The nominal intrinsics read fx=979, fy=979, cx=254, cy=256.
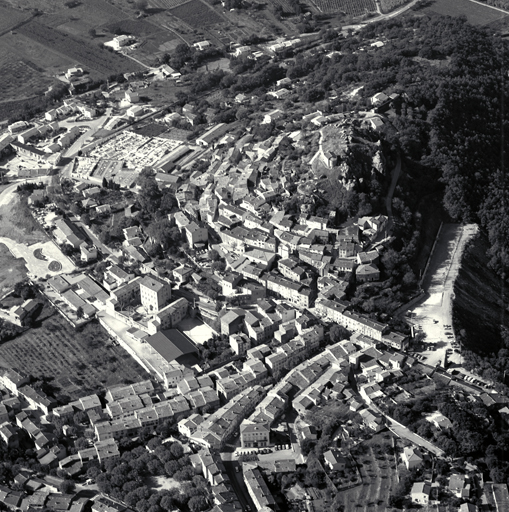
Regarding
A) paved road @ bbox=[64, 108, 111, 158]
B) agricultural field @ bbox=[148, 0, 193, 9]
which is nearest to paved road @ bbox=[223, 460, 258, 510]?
paved road @ bbox=[64, 108, 111, 158]

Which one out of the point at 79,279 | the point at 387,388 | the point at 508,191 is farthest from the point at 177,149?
the point at 387,388

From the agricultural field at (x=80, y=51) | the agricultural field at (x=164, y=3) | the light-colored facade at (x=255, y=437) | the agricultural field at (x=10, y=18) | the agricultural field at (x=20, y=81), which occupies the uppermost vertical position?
the light-colored facade at (x=255, y=437)

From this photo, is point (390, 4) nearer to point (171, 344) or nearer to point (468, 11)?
point (468, 11)

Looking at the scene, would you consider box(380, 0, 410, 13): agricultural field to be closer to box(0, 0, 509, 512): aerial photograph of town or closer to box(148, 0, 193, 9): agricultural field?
box(0, 0, 509, 512): aerial photograph of town

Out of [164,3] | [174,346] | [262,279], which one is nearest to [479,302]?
[262,279]

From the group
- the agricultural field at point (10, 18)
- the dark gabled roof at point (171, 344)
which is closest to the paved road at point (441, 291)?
the dark gabled roof at point (171, 344)

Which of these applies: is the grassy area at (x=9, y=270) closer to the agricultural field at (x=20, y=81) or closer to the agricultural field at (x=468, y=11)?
the agricultural field at (x=20, y=81)

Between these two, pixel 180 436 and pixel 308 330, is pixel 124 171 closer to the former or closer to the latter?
pixel 308 330
